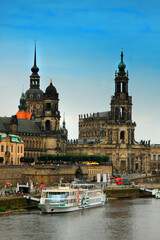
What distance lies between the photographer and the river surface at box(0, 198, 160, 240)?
2832 inches

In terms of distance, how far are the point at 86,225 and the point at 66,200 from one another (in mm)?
11898

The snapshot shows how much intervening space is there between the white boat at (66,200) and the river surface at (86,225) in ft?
4.38

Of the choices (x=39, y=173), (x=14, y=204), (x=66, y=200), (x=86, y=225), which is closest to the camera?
(x=86, y=225)

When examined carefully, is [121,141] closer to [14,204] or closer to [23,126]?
[23,126]

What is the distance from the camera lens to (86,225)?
79.7m

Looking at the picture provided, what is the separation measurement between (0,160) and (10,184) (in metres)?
16.7

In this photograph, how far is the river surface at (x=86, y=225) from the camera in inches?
2832

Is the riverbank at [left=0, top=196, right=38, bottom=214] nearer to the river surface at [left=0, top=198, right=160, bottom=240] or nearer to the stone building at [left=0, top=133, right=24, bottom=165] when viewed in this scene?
the river surface at [left=0, top=198, right=160, bottom=240]

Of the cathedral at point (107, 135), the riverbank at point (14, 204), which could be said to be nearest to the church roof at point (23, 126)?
the cathedral at point (107, 135)

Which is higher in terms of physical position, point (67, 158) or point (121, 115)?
point (121, 115)

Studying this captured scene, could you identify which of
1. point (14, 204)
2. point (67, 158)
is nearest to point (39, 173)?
point (67, 158)

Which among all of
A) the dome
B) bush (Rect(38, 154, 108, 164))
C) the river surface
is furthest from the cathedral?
the river surface

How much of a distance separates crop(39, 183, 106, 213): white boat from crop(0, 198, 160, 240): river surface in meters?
1.34

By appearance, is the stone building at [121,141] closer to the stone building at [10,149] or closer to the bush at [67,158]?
the bush at [67,158]
